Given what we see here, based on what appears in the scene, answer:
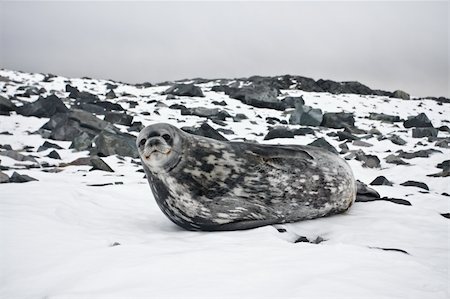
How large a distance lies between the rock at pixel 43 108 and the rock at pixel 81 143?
3578mm

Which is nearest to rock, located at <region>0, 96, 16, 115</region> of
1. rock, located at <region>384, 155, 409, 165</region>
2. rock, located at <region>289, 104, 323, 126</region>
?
rock, located at <region>289, 104, 323, 126</region>

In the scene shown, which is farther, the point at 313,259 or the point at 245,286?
the point at 313,259

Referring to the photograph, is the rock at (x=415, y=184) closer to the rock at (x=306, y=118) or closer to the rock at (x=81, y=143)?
the rock at (x=81, y=143)

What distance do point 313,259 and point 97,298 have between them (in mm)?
1144

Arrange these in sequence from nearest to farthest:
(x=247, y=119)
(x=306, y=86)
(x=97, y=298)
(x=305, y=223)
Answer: (x=97, y=298), (x=305, y=223), (x=247, y=119), (x=306, y=86)

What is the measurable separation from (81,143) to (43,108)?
4211mm

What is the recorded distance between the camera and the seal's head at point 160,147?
319cm

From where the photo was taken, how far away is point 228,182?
132 inches

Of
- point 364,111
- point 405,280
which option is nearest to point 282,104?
point 364,111

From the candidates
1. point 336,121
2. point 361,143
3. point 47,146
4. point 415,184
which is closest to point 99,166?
point 47,146

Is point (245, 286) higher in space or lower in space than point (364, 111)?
lower

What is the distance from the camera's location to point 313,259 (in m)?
2.15

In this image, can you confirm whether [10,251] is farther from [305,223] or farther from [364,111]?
[364,111]

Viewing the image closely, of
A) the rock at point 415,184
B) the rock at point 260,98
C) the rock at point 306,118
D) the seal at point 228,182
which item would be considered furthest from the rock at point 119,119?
the seal at point 228,182
